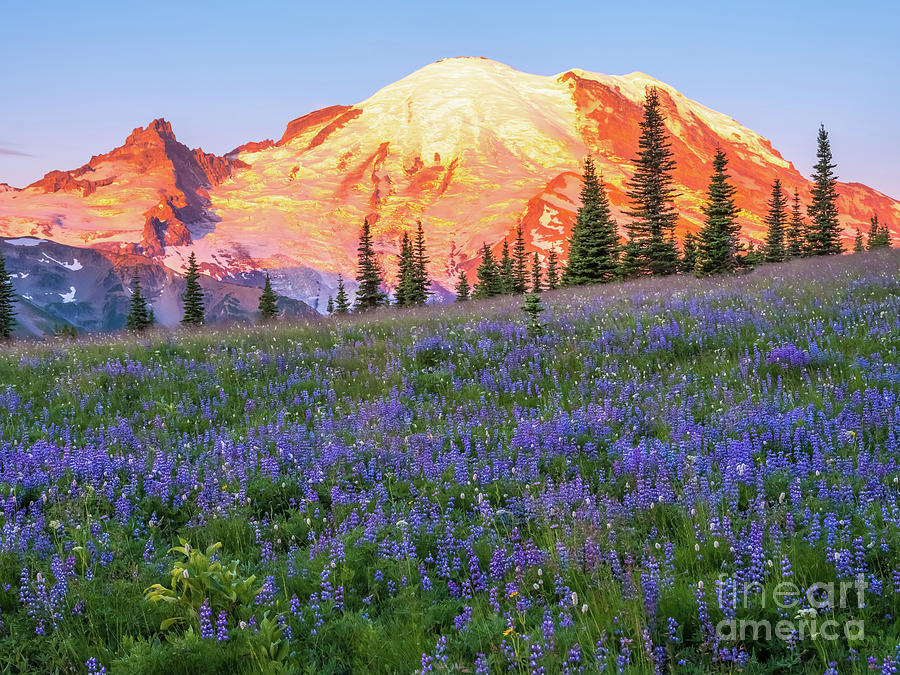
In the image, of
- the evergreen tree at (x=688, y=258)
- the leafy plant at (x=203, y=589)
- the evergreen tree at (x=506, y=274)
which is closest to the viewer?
the leafy plant at (x=203, y=589)

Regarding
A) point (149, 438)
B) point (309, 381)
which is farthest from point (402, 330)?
point (149, 438)

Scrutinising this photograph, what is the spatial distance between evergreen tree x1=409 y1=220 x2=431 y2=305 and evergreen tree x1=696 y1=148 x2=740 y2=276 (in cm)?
2561

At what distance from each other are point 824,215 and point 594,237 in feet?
95.3

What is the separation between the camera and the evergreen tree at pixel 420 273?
186 feet

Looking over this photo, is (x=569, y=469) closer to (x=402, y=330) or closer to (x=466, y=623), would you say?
(x=466, y=623)

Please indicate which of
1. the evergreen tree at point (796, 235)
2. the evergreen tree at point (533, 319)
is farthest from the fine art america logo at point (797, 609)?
the evergreen tree at point (796, 235)

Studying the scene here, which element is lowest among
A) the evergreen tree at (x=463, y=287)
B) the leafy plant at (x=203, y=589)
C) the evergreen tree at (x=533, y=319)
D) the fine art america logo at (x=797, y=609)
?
the leafy plant at (x=203, y=589)

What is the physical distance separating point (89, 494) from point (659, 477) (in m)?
5.06

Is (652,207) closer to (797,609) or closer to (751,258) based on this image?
(751,258)

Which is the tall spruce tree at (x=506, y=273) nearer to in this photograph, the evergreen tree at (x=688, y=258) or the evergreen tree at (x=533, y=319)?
the evergreen tree at (x=688, y=258)

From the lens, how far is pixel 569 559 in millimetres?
3838

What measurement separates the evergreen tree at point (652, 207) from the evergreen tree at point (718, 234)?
375 centimetres

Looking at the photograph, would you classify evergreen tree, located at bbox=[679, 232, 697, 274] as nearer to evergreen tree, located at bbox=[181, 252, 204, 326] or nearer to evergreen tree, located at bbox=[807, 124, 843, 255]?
evergreen tree, located at bbox=[807, 124, 843, 255]

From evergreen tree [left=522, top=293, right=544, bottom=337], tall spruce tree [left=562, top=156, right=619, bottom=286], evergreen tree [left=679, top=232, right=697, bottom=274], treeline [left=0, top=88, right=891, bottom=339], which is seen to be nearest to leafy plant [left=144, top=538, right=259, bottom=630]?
evergreen tree [left=522, top=293, right=544, bottom=337]
